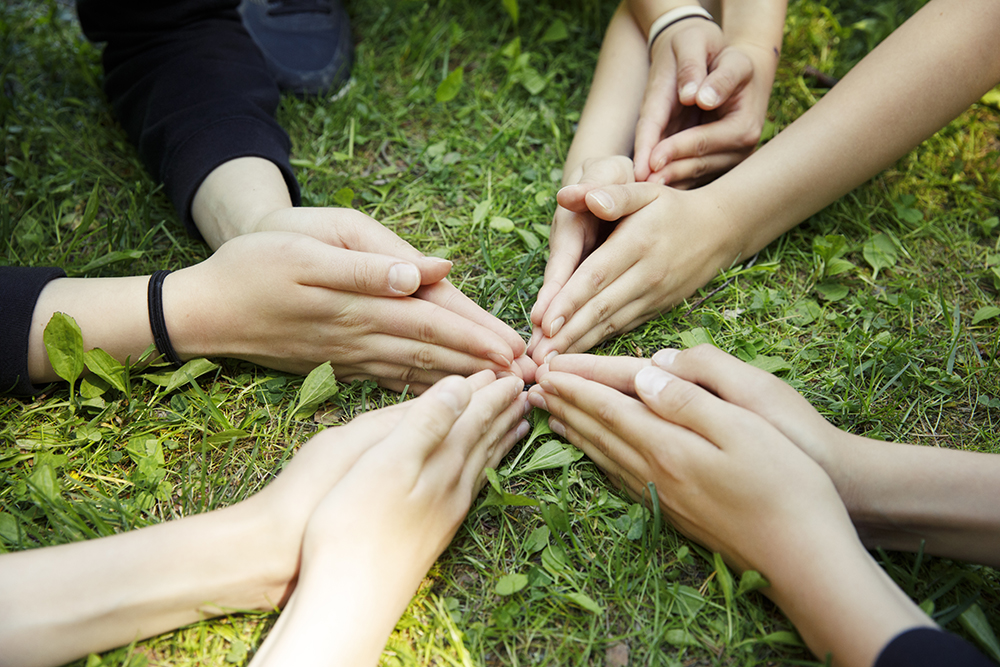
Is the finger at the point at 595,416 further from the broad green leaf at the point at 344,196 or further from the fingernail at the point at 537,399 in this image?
the broad green leaf at the point at 344,196

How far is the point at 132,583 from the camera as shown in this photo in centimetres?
113

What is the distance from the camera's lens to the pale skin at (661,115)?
62.6 inches

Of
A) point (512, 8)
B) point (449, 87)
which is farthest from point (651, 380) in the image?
point (512, 8)

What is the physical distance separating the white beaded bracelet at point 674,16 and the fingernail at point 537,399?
119 cm

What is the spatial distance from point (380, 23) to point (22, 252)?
4.97 feet

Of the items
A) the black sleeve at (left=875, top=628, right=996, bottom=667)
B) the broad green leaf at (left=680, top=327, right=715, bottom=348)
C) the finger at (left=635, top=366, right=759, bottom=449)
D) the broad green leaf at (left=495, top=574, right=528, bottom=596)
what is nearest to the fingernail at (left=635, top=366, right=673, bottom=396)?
the finger at (left=635, top=366, right=759, bottom=449)

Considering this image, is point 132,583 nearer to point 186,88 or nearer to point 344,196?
point 344,196

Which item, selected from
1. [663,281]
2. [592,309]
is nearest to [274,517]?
[592,309]

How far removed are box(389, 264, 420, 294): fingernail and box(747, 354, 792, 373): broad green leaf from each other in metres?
0.87

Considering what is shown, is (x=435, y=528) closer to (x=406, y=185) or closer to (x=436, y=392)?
A: (x=436, y=392)

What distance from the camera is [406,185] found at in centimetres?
208

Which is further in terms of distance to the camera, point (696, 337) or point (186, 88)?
point (186, 88)

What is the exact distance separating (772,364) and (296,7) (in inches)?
82.6

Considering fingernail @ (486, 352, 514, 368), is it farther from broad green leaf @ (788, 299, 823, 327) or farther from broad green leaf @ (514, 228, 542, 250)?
broad green leaf @ (788, 299, 823, 327)
